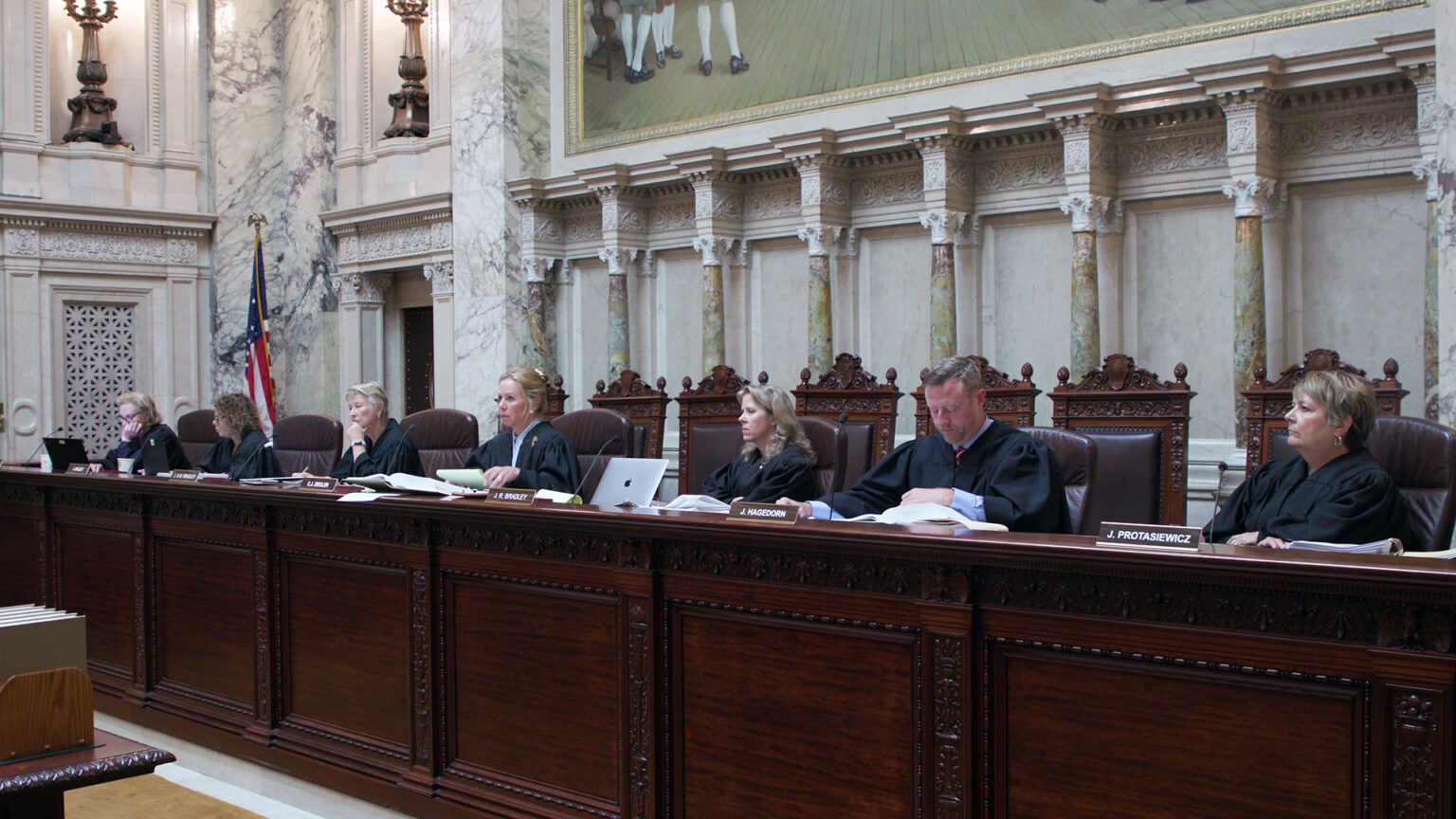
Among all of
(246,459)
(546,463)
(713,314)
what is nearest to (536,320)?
(713,314)

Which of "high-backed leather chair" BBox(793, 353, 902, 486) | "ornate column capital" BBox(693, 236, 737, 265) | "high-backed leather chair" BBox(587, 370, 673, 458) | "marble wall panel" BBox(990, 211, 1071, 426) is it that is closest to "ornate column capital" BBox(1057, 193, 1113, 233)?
"marble wall panel" BBox(990, 211, 1071, 426)

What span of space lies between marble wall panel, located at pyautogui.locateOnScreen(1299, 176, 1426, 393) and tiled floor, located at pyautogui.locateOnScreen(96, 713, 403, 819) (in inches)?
204

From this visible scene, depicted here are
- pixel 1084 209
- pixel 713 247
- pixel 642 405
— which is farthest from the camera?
pixel 713 247

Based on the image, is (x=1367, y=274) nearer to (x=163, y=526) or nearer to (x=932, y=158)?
(x=932, y=158)

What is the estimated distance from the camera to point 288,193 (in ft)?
37.5

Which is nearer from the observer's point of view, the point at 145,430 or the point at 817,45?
the point at 145,430

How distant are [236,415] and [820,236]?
12.4 ft

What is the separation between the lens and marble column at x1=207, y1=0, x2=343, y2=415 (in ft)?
36.6

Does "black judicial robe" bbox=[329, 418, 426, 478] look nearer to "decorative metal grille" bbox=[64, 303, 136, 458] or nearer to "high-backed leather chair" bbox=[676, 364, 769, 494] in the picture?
"high-backed leather chair" bbox=[676, 364, 769, 494]

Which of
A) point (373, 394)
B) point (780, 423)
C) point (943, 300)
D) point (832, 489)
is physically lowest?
point (832, 489)

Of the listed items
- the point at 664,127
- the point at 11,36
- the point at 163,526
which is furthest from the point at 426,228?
the point at 163,526

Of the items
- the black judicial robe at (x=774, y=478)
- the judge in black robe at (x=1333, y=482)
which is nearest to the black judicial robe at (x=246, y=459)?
the black judicial robe at (x=774, y=478)

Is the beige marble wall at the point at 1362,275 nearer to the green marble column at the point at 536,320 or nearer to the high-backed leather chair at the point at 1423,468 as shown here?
the high-backed leather chair at the point at 1423,468

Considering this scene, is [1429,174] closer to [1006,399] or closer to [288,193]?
[1006,399]
